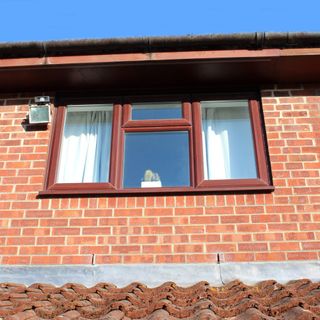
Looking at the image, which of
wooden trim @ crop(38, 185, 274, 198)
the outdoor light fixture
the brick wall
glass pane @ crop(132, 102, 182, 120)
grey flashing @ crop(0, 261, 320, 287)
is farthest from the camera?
glass pane @ crop(132, 102, 182, 120)

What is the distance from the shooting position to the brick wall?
15.6 ft

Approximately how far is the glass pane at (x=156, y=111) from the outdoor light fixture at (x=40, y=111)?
103 centimetres

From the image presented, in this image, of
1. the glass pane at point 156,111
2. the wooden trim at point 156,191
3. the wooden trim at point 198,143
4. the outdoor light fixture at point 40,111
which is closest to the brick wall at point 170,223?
the wooden trim at point 156,191

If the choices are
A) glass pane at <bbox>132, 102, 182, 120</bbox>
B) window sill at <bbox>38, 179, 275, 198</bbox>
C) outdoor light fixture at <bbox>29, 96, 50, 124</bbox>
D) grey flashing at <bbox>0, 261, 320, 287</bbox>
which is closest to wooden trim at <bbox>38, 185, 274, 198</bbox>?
window sill at <bbox>38, 179, 275, 198</bbox>

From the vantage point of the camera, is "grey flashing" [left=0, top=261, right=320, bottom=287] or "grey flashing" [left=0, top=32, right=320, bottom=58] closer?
"grey flashing" [left=0, top=261, right=320, bottom=287]

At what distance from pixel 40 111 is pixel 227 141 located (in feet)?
7.37

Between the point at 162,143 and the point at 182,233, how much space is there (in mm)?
1217

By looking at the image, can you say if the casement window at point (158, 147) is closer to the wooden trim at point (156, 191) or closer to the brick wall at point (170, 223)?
the wooden trim at point (156, 191)

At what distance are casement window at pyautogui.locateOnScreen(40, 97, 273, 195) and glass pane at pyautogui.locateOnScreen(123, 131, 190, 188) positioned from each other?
0.04ft

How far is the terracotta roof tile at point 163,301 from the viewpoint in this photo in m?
3.29

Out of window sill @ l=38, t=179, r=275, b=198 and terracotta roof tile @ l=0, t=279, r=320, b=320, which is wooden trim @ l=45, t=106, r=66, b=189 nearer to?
window sill @ l=38, t=179, r=275, b=198

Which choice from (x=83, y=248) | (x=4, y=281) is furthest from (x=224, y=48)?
(x=4, y=281)

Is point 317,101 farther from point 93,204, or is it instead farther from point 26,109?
point 26,109

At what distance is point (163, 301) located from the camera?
142 inches
